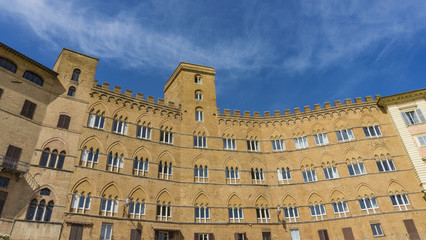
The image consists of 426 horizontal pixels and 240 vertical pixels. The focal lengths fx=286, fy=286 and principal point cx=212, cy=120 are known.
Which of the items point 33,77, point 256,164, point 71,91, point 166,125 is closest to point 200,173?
point 166,125

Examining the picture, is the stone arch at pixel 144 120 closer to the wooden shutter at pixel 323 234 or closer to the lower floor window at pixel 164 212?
the lower floor window at pixel 164 212

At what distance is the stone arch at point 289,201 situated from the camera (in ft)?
119

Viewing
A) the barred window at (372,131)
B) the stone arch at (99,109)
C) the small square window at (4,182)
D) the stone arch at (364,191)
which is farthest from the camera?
the barred window at (372,131)

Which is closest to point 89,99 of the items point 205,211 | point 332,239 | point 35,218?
point 35,218

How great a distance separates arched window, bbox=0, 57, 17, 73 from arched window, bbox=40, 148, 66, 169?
29.5 feet

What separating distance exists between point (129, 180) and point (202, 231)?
9.99 meters

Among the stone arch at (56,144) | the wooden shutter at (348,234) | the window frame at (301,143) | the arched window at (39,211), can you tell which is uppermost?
the window frame at (301,143)

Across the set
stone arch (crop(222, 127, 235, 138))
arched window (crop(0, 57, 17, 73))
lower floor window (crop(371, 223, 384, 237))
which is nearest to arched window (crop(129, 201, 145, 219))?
stone arch (crop(222, 127, 235, 138))

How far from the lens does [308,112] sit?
41.2m

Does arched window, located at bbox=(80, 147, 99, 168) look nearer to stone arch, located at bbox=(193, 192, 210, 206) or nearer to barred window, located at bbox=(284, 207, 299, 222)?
stone arch, located at bbox=(193, 192, 210, 206)

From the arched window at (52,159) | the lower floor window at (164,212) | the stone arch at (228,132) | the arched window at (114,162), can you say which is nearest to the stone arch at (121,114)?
the arched window at (114,162)

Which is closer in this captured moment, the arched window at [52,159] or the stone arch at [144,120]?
the arched window at [52,159]

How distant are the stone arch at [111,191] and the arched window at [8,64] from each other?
1515cm

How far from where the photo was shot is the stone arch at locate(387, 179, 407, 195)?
111 feet
